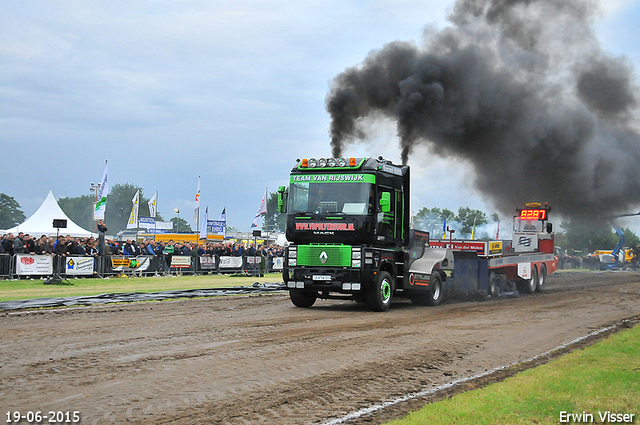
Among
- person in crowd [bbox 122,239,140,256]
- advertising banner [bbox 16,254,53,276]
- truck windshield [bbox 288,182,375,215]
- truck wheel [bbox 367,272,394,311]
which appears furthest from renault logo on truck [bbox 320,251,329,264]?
person in crowd [bbox 122,239,140,256]

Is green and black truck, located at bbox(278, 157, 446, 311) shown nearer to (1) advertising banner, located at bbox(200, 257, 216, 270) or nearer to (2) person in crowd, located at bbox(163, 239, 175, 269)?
(2) person in crowd, located at bbox(163, 239, 175, 269)

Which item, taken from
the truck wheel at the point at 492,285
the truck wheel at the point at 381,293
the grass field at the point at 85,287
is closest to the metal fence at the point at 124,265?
the grass field at the point at 85,287

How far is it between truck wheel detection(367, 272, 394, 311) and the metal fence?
1315cm

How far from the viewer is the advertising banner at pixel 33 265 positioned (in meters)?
22.4

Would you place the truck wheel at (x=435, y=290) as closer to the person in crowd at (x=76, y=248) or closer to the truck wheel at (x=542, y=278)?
the truck wheel at (x=542, y=278)

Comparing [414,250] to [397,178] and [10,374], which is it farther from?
[10,374]

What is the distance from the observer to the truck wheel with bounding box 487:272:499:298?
20359 millimetres

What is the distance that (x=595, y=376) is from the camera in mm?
7234

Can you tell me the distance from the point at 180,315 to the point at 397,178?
6.29 meters

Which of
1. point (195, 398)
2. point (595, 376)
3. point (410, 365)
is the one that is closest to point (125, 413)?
point (195, 398)

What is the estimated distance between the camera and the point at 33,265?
22.7 meters

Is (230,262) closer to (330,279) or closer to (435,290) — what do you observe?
(435,290)

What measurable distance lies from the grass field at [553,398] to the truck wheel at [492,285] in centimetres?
1207

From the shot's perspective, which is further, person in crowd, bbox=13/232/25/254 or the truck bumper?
person in crowd, bbox=13/232/25/254
